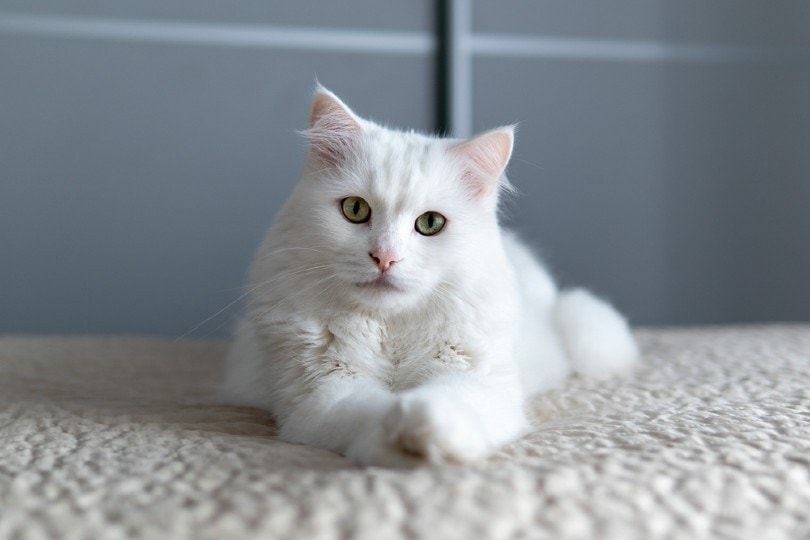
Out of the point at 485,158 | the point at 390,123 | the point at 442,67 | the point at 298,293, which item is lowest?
the point at 298,293

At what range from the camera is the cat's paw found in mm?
894

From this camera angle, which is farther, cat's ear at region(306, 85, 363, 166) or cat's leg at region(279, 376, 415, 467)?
cat's ear at region(306, 85, 363, 166)

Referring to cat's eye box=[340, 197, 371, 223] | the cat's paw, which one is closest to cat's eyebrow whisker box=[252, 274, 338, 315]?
cat's eye box=[340, 197, 371, 223]

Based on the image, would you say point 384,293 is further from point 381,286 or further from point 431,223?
point 431,223

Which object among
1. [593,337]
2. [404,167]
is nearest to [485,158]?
[404,167]

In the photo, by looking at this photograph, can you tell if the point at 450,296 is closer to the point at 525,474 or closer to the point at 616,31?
the point at 525,474

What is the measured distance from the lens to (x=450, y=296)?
1.27m

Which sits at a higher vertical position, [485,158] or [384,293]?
[485,158]

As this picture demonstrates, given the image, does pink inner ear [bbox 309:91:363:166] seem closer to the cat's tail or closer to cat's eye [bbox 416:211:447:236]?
cat's eye [bbox 416:211:447:236]

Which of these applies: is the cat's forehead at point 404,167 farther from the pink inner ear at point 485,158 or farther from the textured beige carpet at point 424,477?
the textured beige carpet at point 424,477

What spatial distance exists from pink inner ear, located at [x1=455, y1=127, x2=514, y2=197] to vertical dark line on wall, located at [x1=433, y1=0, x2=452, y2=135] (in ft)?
4.94

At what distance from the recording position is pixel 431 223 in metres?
1.28

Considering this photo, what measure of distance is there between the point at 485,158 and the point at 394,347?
0.39m

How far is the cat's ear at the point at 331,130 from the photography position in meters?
1.35
